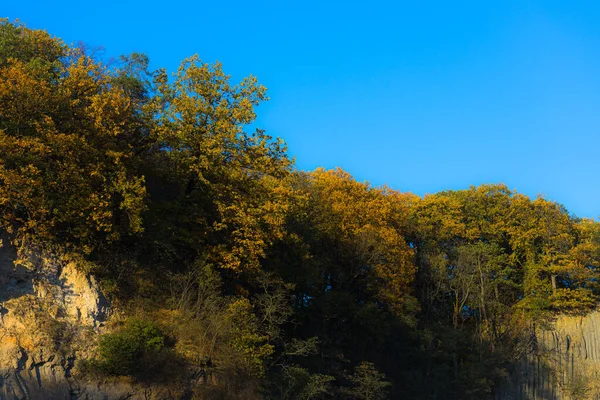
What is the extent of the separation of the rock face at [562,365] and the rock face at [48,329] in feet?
110

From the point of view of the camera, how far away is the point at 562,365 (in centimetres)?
4756

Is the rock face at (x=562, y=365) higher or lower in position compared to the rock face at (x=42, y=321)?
higher

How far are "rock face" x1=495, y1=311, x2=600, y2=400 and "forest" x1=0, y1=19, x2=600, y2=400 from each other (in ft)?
14.9

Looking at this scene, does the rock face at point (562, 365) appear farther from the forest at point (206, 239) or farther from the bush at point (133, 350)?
the bush at point (133, 350)

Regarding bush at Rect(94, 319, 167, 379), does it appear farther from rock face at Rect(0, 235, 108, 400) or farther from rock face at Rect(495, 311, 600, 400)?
rock face at Rect(495, 311, 600, 400)

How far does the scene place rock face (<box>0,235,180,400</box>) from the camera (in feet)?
58.4

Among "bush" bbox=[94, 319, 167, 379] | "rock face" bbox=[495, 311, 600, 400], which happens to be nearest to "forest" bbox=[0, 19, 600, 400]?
"bush" bbox=[94, 319, 167, 379]

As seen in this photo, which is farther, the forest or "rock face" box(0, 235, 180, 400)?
the forest

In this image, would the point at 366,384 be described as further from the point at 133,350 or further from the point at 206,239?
the point at 133,350

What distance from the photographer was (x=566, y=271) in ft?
155

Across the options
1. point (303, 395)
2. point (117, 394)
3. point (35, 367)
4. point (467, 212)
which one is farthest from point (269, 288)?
point (467, 212)

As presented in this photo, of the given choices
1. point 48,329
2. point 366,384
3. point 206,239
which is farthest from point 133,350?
point 366,384

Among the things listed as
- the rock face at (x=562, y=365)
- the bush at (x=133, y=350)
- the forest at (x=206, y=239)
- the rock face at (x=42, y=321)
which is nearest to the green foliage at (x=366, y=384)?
the forest at (x=206, y=239)

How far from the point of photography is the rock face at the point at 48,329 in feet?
58.4
